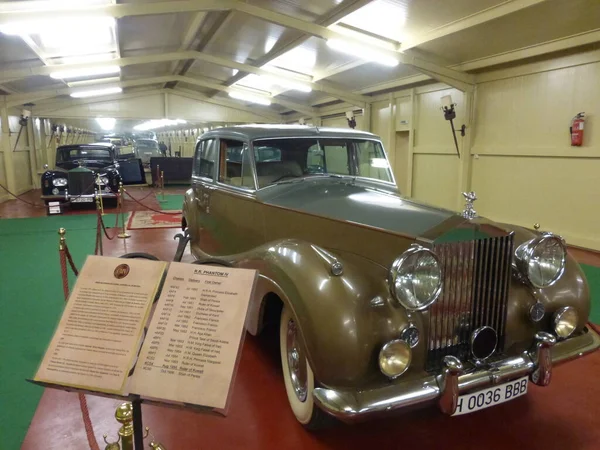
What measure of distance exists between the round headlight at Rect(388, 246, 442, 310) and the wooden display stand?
2.40ft

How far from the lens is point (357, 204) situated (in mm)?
2711

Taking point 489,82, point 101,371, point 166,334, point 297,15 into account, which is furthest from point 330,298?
point 489,82

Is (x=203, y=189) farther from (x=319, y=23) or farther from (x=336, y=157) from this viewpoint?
(x=319, y=23)

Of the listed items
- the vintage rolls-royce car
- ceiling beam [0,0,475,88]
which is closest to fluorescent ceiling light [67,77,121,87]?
ceiling beam [0,0,475,88]

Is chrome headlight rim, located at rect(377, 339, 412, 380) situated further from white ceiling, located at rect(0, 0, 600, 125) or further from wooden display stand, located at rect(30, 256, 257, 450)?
white ceiling, located at rect(0, 0, 600, 125)

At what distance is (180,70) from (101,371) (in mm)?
12849

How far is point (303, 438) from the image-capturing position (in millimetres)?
2223

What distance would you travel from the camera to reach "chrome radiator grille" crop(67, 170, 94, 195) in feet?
32.0

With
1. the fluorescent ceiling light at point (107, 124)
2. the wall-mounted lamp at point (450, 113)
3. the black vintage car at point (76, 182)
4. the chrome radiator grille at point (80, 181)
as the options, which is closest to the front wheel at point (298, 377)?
the wall-mounted lamp at point (450, 113)

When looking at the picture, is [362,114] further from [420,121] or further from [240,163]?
[240,163]

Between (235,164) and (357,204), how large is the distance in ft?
4.38

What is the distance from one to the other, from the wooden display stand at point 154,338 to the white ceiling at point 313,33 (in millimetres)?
5615

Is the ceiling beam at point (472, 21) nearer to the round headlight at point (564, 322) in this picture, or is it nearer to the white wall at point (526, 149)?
the white wall at point (526, 149)

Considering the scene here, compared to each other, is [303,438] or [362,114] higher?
[362,114]
